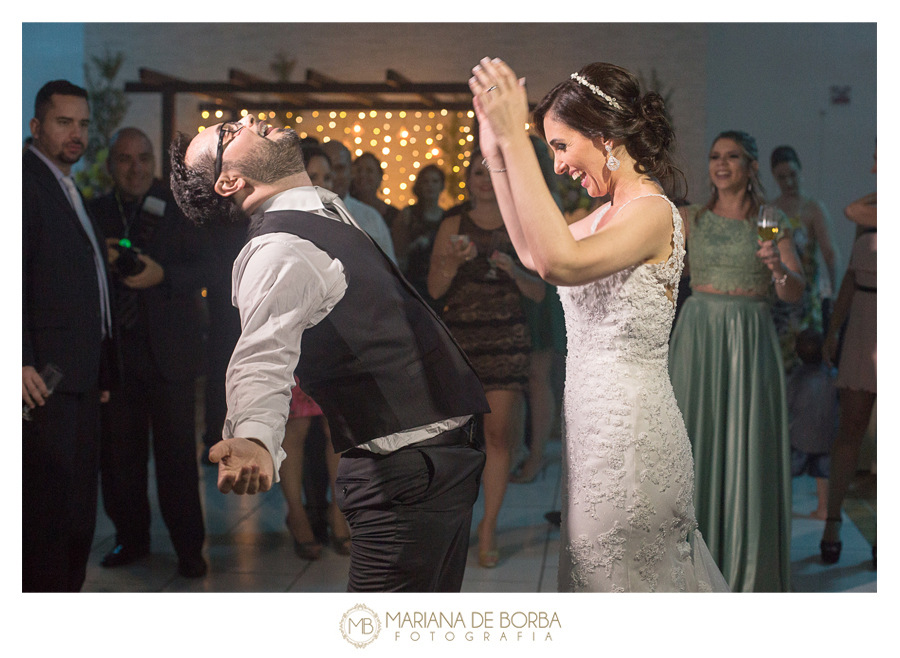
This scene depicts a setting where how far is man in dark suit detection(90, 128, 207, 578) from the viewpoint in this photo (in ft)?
10.3

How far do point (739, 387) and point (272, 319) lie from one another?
1.84m

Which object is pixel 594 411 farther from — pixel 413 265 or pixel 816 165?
pixel 816 165

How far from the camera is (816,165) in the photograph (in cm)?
325

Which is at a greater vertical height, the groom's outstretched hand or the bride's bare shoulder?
the bride's bare shoulder

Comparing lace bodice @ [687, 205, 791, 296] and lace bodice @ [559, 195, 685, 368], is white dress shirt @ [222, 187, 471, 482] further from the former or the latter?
lace bodice @ [687, 205, 791, 296]

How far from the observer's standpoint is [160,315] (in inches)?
124

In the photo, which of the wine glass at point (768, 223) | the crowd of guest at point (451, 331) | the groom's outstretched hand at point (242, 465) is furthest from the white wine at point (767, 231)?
the groom's outstretched hand at point (242, 465)

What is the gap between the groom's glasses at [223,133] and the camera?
6.14 feet

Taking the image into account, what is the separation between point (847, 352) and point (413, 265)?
168 cm

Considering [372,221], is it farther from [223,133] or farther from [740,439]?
[740,439]

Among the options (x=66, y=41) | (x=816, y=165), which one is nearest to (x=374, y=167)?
(x=66, y=41)

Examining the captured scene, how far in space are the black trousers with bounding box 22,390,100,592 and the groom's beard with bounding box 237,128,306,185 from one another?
4.16ft
